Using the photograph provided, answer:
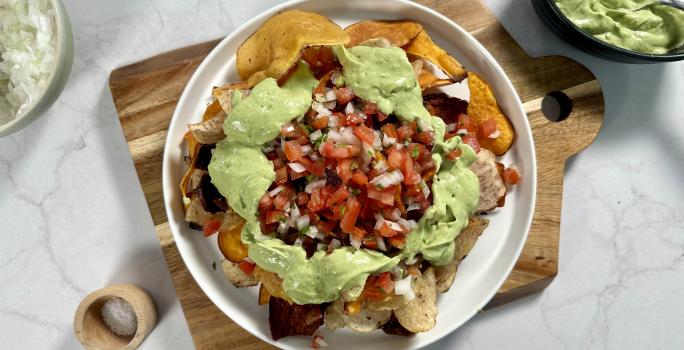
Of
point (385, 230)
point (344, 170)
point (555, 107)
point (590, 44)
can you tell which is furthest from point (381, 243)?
point (590, 44)

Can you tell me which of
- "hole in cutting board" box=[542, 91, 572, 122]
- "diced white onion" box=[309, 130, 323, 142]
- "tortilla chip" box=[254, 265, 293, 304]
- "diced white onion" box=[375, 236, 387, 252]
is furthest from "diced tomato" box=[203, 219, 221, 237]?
"hole in cutting board" box=[542, 91, 572, 122]

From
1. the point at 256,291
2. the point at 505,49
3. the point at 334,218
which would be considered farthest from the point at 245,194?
the point at 505,49

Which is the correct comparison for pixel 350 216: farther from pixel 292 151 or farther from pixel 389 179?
pixel 292 151

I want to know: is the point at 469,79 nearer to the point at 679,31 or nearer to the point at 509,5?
the point at 509,5

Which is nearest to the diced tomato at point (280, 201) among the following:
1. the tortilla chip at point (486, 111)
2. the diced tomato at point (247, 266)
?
the diced tomato at point (247, 266)

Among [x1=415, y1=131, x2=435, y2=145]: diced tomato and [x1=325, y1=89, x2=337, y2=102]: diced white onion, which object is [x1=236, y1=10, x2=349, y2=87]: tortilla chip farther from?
[x1=415, y1=131, x2=435, y2=145]: diced tomato

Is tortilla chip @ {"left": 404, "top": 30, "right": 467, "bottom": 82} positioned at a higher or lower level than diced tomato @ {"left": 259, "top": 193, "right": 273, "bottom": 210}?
higher
